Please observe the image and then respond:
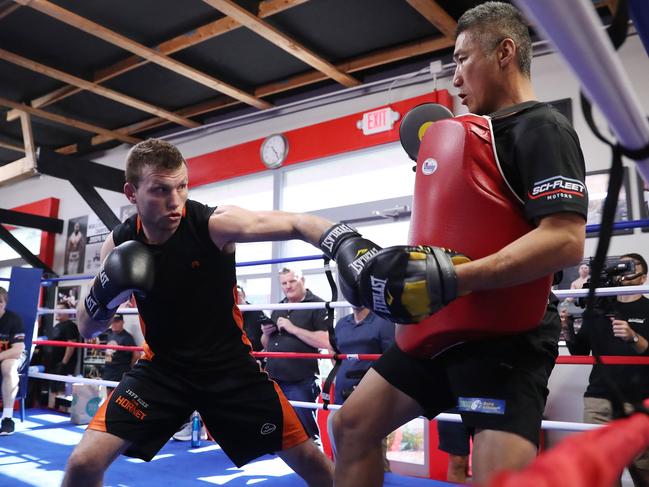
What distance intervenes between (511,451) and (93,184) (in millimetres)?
5872

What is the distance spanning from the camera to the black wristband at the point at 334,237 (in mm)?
1288

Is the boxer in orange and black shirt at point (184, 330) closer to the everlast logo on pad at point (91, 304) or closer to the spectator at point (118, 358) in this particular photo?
the everlast logo on pad at point (91, 304)

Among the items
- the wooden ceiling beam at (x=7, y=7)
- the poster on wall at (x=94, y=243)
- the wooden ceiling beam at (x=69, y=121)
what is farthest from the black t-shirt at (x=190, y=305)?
the poster on wall at (x=94, y=243)

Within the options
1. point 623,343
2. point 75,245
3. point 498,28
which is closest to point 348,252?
point 498,28

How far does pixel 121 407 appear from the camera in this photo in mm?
1602

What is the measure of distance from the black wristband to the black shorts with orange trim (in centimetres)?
58

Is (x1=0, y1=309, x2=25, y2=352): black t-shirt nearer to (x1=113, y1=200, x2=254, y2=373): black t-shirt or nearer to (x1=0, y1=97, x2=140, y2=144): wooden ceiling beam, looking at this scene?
(x1=0, y1=97, x2=140, y2=144): wooden ceiling beam

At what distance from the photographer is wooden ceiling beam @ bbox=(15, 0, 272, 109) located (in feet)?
12.9

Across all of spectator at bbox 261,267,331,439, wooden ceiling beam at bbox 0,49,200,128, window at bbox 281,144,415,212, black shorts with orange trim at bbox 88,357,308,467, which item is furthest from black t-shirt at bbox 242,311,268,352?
wooden ceiling beam at bbox 0,49,200,128

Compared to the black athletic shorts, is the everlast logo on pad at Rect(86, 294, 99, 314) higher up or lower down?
higher up

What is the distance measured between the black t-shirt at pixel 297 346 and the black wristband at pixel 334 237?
7.20 ft

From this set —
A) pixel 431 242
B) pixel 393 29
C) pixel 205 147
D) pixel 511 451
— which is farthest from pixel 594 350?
pixel 205 147

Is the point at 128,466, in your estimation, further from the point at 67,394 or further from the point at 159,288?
the point at 67,394

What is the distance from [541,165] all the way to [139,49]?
4191mm
